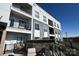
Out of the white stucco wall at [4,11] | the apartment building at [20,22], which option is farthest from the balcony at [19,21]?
the white stucco wall at [4,11]

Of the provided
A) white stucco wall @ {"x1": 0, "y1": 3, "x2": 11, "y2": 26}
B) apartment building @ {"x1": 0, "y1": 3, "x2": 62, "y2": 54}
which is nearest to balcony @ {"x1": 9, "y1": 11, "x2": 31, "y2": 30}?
apartment building @ {"x1": 0, "y1": 3, "x2": 62, "y2": 54}

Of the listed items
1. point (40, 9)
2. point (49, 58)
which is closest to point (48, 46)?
point (49, 58)

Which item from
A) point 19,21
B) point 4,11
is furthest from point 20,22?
point 4,11

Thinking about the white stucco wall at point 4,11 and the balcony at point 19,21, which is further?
the balcony at point 19,21

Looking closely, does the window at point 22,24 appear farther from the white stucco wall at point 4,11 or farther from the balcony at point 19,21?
the white stucco wall at point 4,11

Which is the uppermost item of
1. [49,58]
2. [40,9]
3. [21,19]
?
[40,9]

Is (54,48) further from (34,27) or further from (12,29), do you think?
(34,27)

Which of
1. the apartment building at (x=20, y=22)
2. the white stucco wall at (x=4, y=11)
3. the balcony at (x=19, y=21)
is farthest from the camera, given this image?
the balcony at (x=19, y=21)

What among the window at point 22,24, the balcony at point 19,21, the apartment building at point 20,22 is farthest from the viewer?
the window at point 22,24

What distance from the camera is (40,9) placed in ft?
33.3

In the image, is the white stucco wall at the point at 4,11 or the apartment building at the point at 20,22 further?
the apartment building at the point at 20,22

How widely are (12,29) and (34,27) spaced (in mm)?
2969

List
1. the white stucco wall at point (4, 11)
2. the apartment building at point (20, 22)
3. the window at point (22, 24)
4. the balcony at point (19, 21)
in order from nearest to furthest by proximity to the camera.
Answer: the white stucco wall at point (4, 11) < the apartment building at point (20, 22) < the balcony at point (19, 21) < the window at point (22, 24)

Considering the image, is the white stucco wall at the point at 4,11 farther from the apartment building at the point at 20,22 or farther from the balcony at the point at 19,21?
the balcony at the point at 19,21
